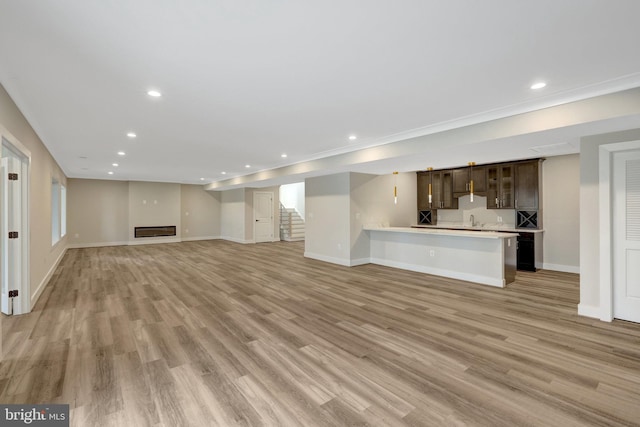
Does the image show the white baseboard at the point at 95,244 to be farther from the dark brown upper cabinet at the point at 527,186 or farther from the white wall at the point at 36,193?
the dark brown upper cabinet at the point at 527,186

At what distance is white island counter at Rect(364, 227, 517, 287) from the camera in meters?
5.15

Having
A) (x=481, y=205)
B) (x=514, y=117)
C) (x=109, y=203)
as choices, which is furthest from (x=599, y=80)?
(x=109, y=203)

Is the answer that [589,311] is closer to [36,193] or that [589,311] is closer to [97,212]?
[36,193]

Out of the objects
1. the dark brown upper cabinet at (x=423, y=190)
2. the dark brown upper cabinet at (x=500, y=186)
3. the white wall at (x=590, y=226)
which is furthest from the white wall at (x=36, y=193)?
the dark brown upper cabinet at (x=500, y=186)

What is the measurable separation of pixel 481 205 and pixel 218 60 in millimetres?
7316

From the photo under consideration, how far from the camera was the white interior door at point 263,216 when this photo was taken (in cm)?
1161

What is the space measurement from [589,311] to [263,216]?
9997 mm

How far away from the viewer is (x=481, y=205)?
7602 mm

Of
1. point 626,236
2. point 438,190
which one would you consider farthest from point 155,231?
point 626,236

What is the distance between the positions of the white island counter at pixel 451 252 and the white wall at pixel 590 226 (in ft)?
4.44

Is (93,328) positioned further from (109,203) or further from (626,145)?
(109,203)

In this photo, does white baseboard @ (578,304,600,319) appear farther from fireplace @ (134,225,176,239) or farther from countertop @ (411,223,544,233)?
fireplace @ (134,225,176,239)

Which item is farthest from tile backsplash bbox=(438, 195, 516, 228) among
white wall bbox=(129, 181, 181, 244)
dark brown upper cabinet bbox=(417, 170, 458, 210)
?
white wall bbox=(129, 181, 181, 244)

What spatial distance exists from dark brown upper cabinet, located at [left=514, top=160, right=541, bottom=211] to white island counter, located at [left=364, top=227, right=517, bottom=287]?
1397 mm
